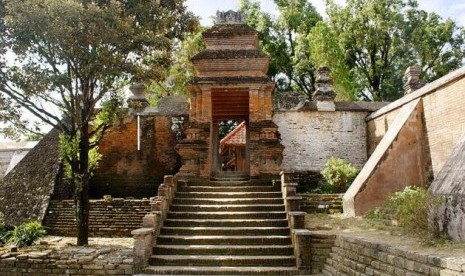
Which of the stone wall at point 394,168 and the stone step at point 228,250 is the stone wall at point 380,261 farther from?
the stone wall at point 394,168

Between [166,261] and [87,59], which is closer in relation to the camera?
[166,261]

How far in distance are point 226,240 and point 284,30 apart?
23181 millimetres

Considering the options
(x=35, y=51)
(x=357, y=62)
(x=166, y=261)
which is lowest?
(x=166, y=261)

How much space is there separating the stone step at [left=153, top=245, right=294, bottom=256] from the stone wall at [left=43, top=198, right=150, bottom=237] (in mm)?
4224

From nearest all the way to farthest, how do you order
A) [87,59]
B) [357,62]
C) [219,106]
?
[87,59]
[219,106]
[357,62]

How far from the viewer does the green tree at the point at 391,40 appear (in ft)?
92.3

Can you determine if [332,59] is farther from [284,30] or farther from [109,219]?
[109,219]

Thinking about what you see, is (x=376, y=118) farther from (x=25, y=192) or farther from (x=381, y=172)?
(x=25, y=192)

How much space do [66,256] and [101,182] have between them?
7979 millimetres

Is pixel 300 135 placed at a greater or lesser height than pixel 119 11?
lesser

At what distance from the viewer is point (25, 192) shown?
15336mm

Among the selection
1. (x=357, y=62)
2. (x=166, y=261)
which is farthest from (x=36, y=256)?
(x=357, y=62)

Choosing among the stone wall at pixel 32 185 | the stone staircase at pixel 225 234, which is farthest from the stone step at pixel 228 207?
the stone wall at pixel 32 185

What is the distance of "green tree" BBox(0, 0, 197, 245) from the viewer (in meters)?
9.30
